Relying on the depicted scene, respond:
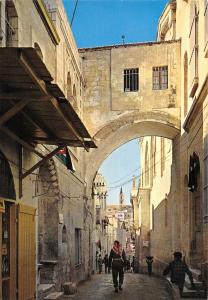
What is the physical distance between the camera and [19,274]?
837 centimetres

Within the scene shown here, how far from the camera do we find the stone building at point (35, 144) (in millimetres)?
6340

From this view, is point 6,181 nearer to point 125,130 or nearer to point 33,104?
point 33,104

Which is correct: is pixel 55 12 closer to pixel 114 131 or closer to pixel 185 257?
pixel 114 131

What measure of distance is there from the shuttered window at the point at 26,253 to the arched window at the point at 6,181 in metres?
0.35

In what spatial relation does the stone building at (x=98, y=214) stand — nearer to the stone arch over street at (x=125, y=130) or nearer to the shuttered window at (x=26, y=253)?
the stone arch over street at (x=125, y=130)

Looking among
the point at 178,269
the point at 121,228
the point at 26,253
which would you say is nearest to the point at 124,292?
the point at 178,269

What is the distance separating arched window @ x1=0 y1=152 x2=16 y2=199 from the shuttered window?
0.35 metres

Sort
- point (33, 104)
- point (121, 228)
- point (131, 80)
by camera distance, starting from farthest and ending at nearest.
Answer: point (121, 228) → point (131, 80) → point (33, 104)

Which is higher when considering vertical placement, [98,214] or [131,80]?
[131,80]

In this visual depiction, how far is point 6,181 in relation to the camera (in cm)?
818

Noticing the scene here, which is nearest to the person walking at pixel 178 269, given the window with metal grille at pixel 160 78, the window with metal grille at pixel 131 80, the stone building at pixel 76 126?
the stone building at pixel 76 126

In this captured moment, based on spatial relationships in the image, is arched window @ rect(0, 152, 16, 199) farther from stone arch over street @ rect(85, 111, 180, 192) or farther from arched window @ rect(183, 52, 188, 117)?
stone arch over street @ rect(85, 111, 180, 192)

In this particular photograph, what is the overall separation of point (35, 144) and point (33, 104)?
281 cm

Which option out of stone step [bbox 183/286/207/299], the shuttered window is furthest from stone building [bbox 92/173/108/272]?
the shuttered window
